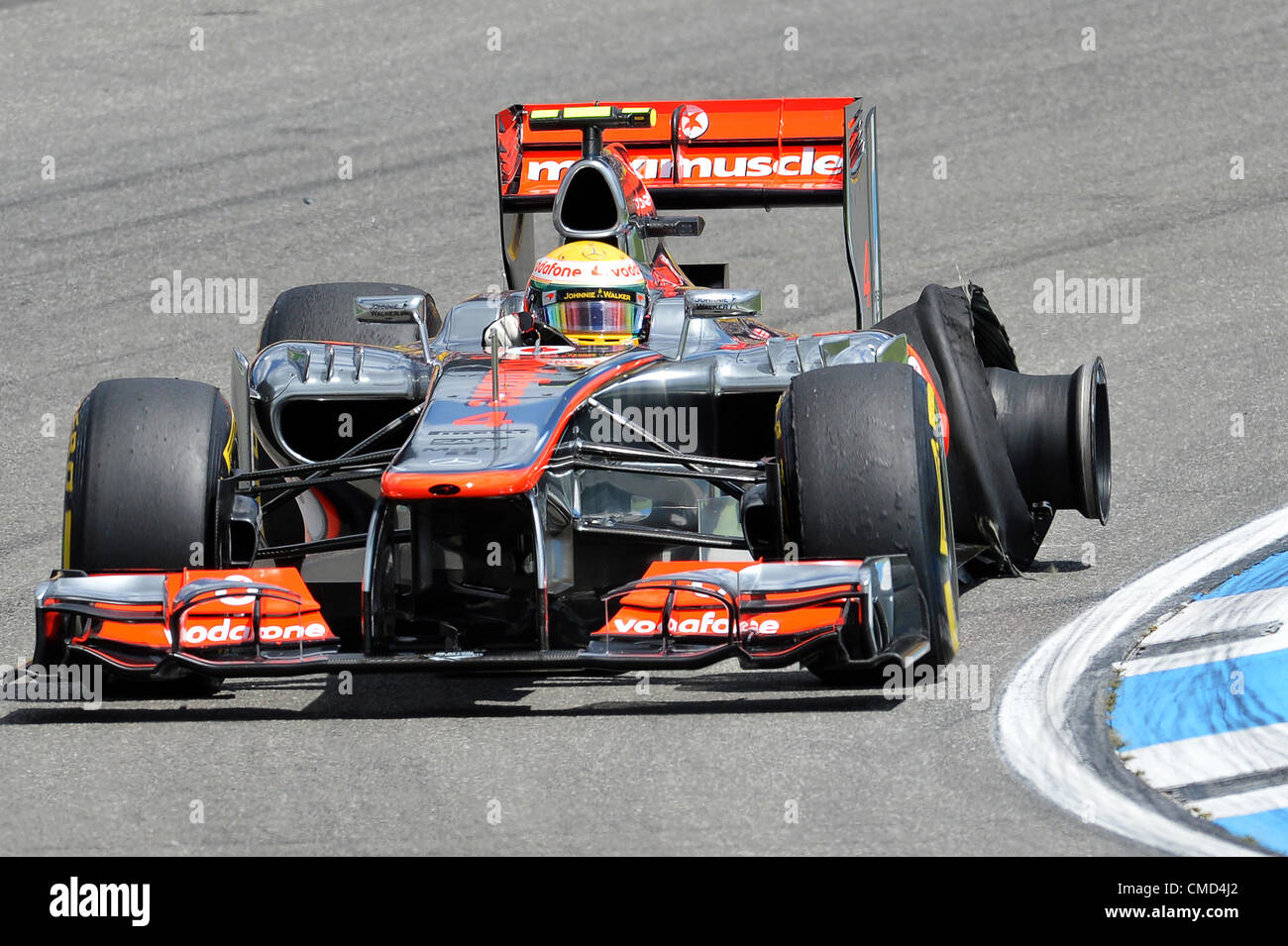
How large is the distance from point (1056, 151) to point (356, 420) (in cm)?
1032

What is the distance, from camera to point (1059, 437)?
9977 millimetres

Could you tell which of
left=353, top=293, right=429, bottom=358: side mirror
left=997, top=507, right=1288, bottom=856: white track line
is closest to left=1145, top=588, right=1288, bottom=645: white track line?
left=997, top=507, right=1288, bottom=856: white track line

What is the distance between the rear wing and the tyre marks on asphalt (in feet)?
9.93

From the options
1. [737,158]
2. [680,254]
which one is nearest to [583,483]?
[737,158]

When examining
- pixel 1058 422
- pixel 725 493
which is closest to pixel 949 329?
pixel 1058 422

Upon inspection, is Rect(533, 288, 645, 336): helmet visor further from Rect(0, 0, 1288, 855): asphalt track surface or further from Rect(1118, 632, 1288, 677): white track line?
Rect(1118, 632, 1288, 677): white track line

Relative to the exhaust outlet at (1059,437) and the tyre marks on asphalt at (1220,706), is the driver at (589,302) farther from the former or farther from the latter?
the tyre marks on asphalt at (1220,706)

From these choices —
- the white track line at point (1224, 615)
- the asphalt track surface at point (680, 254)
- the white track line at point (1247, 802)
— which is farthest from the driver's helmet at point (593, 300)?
the white track line at point (1247, 802)

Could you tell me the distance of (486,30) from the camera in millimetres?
Answer: 21500

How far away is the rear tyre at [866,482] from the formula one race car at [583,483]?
0.04 feet

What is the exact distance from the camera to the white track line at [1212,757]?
22.2 feet

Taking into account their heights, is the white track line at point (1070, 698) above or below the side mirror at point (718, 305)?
below

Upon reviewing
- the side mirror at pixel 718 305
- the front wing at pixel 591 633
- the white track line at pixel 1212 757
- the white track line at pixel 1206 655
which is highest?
the side mirror at pixel 718 305

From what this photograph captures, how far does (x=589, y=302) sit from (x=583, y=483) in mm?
1119
